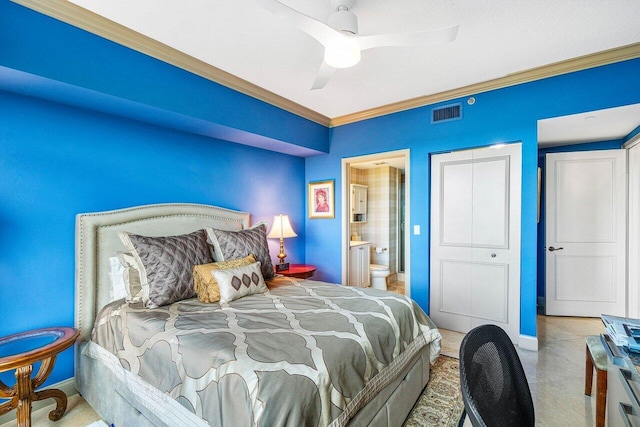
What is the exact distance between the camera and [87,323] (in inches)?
86.2

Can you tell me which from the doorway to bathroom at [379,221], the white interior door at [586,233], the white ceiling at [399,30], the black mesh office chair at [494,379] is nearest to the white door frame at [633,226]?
the white interior door at [586,233]

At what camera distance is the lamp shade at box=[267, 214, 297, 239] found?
367cm

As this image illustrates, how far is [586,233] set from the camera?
362cm

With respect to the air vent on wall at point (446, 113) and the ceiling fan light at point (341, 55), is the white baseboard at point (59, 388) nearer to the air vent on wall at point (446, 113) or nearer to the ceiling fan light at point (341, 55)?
the ceiling fan light at point (341, 55)

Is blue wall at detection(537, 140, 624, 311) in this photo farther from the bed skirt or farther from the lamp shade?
the lamp shade

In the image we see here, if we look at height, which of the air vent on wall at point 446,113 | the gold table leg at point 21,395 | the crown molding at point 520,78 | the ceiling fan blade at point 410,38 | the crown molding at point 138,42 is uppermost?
the crown molding at point 520,78

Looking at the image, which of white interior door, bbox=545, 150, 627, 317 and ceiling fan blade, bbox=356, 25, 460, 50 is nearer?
ceiling fan blade, bbox=356, 25, 460, 50

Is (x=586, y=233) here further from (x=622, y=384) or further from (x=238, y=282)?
(x=238, y=282)

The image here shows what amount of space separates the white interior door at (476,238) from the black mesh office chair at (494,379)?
2.33 metres

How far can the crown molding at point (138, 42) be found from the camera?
1.82 metres

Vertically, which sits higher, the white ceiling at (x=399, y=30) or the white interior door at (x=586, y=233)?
the white ceiling at (x=399, y=30)

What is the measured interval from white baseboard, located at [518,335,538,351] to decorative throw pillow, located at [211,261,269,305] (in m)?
2.54

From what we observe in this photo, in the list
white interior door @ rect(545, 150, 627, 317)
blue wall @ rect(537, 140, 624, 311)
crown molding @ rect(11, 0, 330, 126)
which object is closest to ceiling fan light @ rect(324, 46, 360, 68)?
crown molding @ rect(11, 0, 330, 126)

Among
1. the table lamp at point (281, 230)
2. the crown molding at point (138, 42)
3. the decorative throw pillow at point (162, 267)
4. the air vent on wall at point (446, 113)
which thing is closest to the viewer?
the crown molding at point (138, 42)
